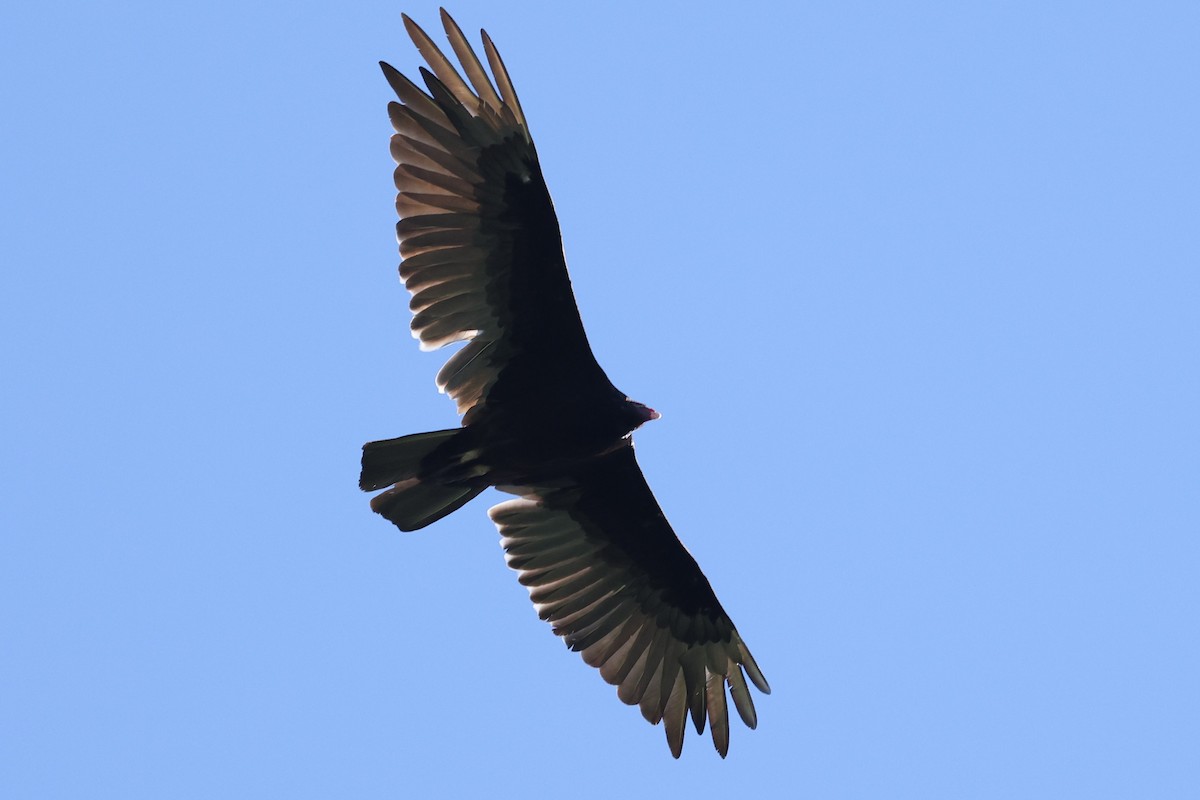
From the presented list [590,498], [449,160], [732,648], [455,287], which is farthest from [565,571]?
[449,160]

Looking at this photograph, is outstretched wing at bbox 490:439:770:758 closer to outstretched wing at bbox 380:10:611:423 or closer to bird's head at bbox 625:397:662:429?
bird's head at bbox 625:397:662:429

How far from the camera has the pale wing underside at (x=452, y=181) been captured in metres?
9.33

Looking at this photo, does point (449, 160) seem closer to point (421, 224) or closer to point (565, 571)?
point (421, 224)

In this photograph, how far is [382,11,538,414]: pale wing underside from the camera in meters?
9.33

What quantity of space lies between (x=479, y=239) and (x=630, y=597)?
274 centimetres

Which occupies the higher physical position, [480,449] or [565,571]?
[480,449]

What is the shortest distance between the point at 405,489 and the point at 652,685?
88.7 inches

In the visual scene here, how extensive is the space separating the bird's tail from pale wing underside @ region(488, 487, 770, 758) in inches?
36.3

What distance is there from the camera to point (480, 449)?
31.7 feet

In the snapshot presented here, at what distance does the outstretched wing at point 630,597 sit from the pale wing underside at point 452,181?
60.5 inches

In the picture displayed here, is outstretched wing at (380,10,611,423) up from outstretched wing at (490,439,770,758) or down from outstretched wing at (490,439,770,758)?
up

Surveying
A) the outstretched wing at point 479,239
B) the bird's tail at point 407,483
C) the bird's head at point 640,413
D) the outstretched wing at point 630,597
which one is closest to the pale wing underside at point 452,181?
the outstretched wing at point 479,239

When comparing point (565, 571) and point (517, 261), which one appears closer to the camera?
point (517, 261)

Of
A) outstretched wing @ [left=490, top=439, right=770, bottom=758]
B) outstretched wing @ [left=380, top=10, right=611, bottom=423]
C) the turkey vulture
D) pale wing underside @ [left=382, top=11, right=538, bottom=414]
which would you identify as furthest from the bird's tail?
outstretched wing @ [left=490, top=439, right=770, bottom=758]
